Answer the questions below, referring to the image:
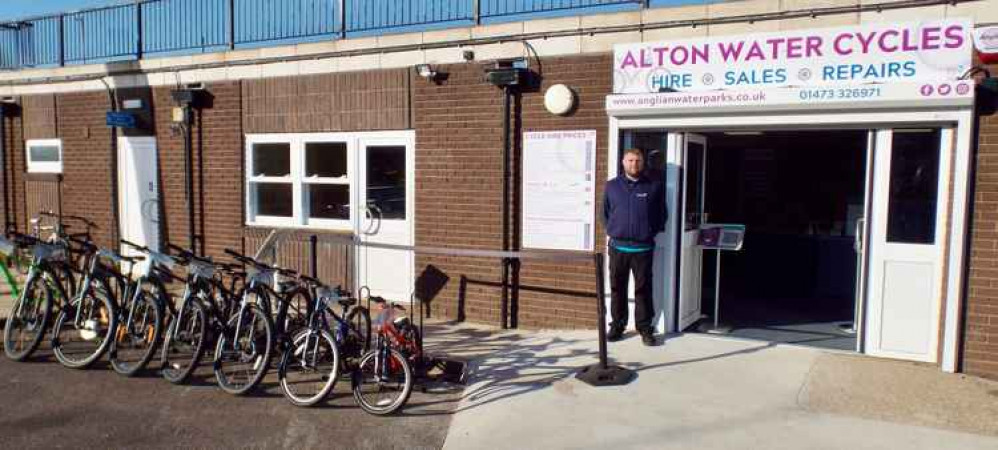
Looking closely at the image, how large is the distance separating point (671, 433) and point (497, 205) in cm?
353

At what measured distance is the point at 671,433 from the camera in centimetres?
468

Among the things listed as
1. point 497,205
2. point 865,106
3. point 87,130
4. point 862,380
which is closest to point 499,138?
point 497,205

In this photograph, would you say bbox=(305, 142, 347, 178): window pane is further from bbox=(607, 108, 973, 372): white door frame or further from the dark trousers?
bbox=(607, 108, 973, 372): white door frame

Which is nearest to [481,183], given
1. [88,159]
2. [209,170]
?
[209,170]

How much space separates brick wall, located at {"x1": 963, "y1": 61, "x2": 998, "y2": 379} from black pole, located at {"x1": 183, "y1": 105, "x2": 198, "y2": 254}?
8805 millimetres

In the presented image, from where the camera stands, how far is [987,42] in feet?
17.8

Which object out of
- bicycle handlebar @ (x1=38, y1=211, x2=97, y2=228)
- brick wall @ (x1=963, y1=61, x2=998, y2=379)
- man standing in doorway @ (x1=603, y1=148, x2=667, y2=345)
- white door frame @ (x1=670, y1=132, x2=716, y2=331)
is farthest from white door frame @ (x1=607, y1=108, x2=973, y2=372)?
bicycle handlebar @ (x1=38, y1=211, x2=97, y2=228)

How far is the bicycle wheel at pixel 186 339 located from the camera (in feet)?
18.3

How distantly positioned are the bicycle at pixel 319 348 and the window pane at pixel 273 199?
13.0ft

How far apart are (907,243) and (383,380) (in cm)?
441

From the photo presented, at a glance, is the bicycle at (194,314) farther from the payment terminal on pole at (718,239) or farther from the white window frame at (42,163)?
the white window frame at (42,163)

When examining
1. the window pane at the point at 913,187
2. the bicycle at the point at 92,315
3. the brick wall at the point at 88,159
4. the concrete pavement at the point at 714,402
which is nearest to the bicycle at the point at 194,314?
the bicycle at the point at 92,315

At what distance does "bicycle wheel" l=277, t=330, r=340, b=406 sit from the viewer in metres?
5.07

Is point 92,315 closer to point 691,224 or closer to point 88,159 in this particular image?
point 691,224
